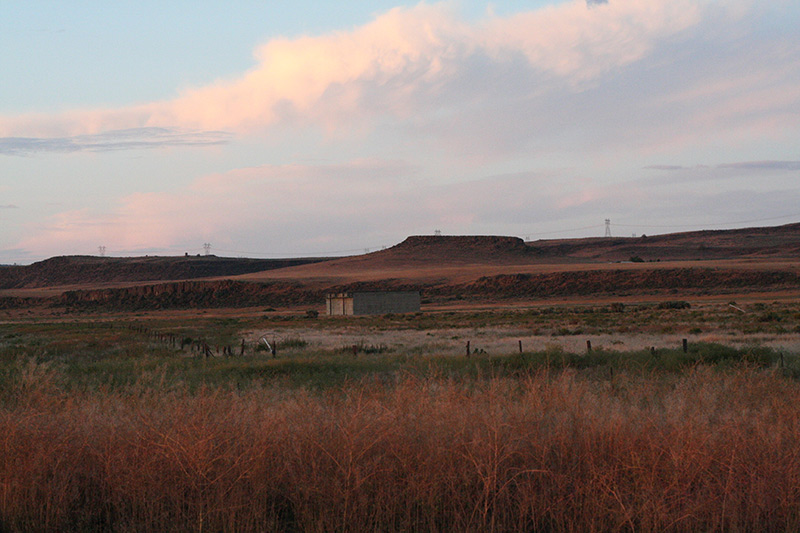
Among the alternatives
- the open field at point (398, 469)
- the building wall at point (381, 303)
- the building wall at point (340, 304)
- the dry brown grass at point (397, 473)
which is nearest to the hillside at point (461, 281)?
the building wall at point (381, 303)

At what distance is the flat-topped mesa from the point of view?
179 m

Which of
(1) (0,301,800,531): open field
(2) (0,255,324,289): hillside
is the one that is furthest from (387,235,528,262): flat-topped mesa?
(1) (0,301,800,531): open field

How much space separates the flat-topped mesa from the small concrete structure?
95.6 metres

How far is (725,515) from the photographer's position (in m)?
5.32

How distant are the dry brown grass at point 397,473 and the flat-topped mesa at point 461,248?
167 meters

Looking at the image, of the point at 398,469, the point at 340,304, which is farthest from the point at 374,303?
the point at 398,469

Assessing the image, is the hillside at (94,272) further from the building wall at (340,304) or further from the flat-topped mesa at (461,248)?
the building wall at (340,304)

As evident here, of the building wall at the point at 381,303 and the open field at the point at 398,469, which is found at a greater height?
the open field at the point at 398,469

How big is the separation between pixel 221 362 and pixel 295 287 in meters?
102

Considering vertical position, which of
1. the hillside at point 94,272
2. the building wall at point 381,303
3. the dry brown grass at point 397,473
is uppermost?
the hillside at point 94,272

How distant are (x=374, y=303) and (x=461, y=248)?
114243mm

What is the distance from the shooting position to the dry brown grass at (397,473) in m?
5.39

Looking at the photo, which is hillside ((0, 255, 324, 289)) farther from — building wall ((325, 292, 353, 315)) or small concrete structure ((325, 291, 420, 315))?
small concrete structure ((325, 291, 420, 315))

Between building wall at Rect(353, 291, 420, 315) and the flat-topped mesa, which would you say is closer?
building wall at Rect(353, 291, 420, 315)
